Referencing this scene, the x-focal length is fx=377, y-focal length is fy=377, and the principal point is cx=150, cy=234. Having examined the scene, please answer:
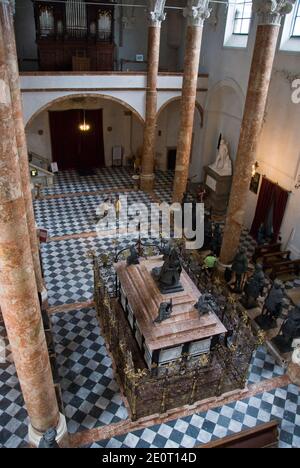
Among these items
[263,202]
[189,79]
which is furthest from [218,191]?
[189,79]

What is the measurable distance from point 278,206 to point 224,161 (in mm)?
3852

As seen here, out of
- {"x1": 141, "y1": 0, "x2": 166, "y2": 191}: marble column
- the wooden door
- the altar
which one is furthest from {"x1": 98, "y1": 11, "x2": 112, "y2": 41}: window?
the altar

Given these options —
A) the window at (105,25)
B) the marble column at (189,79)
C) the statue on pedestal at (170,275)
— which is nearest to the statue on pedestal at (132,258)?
the statue on pedestal at (170,275)

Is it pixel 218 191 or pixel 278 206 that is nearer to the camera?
pixel 278 206

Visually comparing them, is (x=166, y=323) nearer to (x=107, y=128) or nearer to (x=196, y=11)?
(x=196, y=11)

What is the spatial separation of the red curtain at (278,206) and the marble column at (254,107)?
2.61 meters

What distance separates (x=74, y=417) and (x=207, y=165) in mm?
12996

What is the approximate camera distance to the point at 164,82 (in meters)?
15.8

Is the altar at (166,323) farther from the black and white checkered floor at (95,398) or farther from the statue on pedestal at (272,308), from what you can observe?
the statue on pedestal at (272,308)

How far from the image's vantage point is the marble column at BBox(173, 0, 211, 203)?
36.3 feet

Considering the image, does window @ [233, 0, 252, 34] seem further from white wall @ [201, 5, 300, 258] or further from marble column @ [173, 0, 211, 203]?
marble column @ [173, 0, 211, 203]

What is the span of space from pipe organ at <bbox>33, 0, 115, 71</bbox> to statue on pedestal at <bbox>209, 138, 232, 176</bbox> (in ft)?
21.2

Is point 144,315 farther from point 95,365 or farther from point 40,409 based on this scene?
point 40,409

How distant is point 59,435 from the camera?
6312 millimetres
